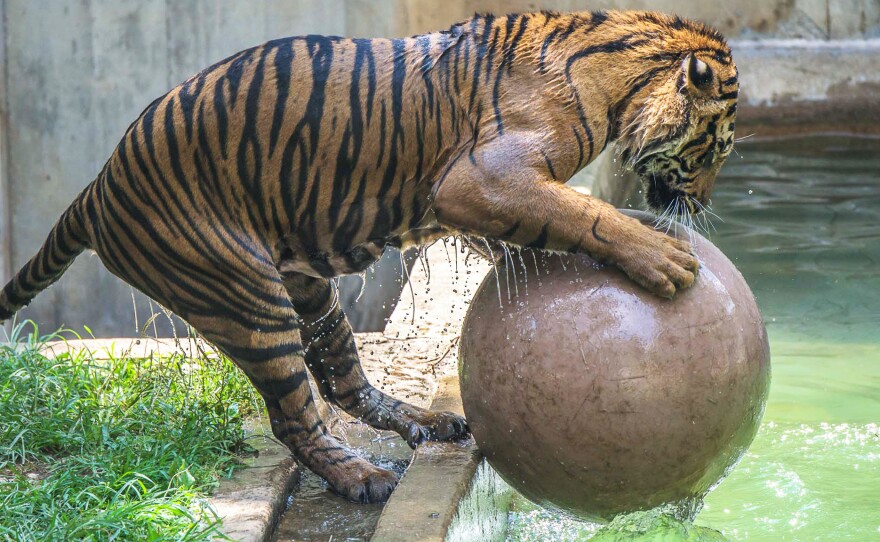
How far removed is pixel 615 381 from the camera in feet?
12.2

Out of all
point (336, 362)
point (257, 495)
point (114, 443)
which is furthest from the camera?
point (336, 362)

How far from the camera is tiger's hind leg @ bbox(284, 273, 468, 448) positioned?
485cm

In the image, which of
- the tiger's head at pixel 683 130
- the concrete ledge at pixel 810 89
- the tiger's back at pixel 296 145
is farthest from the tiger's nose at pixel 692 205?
the concrete ledge at pixel 810 89

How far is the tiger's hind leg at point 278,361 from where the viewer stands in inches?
167

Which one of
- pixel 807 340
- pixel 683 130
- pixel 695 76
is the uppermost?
pixel 695 76

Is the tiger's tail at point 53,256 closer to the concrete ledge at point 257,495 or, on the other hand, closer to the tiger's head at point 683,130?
the concrete ledge at point 257,495

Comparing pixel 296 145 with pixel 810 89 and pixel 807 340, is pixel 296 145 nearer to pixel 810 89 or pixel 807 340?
pixel 807 340

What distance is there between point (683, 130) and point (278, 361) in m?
1.67

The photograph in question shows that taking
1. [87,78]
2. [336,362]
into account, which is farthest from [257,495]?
[87,78]

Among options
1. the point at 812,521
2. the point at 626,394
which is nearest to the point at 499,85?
the point at 626,394

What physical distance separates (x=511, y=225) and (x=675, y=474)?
3.22 feet

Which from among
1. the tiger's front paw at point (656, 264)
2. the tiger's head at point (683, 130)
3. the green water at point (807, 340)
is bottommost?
the green water at point (807, 340)

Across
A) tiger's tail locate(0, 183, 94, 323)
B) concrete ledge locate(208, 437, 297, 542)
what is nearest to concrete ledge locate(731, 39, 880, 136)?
concrete ledge locate(208, 437, 297, 542)

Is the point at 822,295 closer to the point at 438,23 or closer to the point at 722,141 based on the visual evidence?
the point at 722,141
